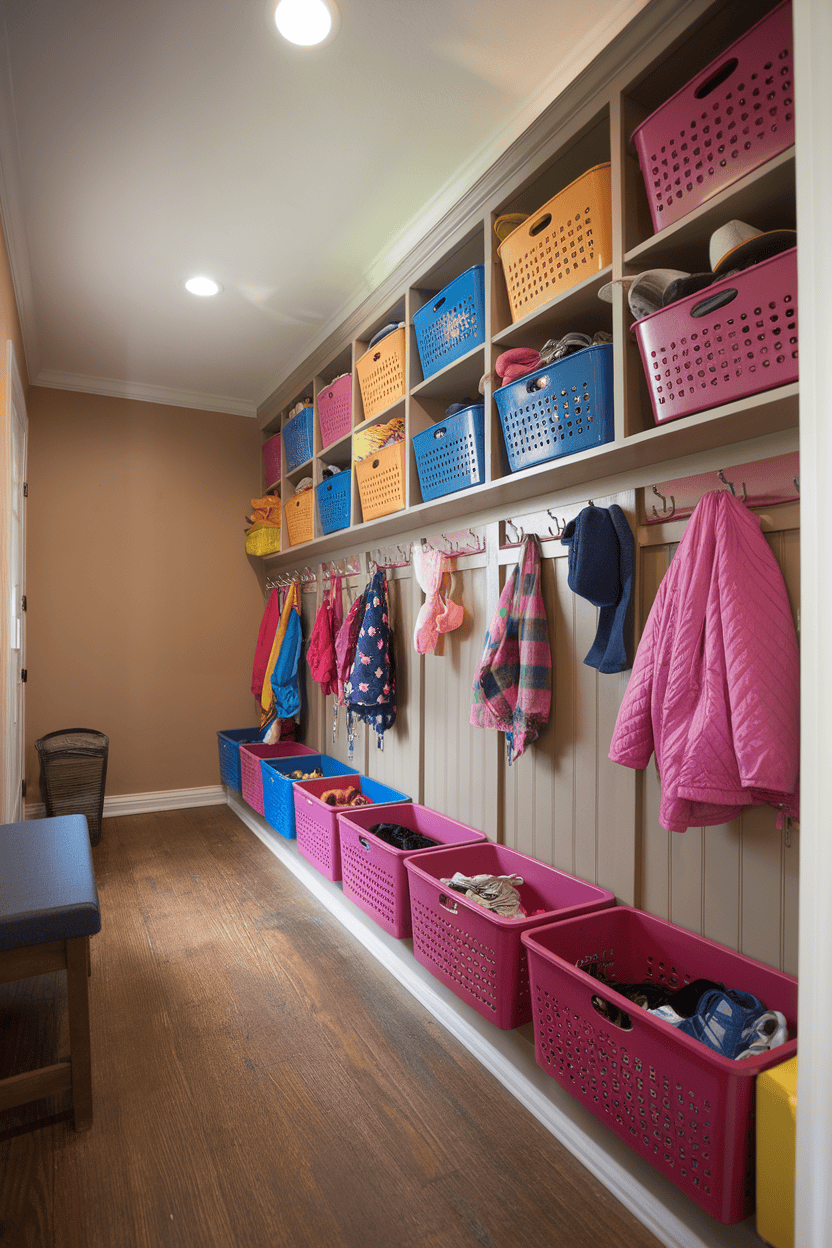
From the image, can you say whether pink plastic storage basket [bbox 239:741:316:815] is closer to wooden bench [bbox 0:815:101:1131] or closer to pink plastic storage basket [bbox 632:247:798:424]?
wooden bench [bbox 0:815:101:1131]

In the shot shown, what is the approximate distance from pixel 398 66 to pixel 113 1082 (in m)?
2.71

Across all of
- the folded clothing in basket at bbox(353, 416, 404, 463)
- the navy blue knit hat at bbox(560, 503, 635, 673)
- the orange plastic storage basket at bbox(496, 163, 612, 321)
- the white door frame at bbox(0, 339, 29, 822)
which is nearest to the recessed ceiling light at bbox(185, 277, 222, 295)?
the white door frame at bbox(0, 339, 29, 822)

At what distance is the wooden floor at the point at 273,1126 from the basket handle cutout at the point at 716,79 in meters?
2.24

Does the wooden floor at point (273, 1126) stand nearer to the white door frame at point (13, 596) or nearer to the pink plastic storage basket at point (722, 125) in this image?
the white door frame at point (13, 596)

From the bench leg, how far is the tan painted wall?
2780 mm

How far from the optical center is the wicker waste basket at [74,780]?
375cm

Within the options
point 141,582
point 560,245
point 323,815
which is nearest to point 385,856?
point 323,815

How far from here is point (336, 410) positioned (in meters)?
3.28

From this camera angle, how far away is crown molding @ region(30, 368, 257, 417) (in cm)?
411

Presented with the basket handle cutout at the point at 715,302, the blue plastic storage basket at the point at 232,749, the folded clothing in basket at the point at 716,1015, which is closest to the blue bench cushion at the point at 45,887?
the folded clothing in basket at the point at 716,1015

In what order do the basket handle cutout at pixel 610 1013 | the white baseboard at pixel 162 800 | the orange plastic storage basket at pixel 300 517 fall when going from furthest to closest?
the white baseboard at pixel 162 800
the orange plastic storage basket at pixel 300 517
the basket handle cutout at pixel 610 1013

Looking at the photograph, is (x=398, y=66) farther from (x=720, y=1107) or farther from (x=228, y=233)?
(x=720, y=1107)

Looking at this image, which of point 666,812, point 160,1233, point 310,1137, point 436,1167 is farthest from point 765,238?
point 160,1233

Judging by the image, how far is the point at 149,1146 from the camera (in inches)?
61.1
